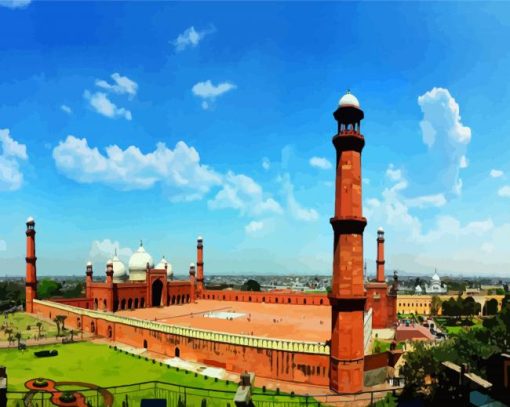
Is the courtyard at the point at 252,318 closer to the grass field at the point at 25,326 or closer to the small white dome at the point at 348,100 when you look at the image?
the grass field at the point at 25,326

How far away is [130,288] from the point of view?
4684 cm

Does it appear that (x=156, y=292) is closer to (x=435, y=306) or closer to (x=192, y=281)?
(x=192, y=281)

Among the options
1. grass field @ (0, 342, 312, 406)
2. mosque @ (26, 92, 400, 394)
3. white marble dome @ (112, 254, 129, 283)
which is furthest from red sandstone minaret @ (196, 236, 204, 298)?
grass field @ (0, 342, 312, 406)

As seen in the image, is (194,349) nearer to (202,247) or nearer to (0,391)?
(0,391)

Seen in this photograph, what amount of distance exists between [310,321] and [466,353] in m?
13.5

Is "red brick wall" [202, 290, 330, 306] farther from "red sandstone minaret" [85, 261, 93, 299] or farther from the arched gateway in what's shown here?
"red sandstone minaret" [85, 261, 93, 299]

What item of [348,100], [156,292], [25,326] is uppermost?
[348,100]

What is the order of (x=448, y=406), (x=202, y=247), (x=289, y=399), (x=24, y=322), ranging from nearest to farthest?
(x=448, y=406) < (x=289, y=399) < (x=24, y=322) < (x=202, y=247)

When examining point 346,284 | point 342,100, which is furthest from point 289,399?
point 342,100

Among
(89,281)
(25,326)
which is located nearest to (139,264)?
(89,281)

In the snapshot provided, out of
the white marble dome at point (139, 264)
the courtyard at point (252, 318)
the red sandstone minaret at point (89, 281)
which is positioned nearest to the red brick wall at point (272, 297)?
the courtyard at point (252, 318)

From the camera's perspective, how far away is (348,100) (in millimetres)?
22016

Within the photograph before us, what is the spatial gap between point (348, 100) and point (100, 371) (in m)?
21.3

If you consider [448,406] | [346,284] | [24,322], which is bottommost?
[24,322]
